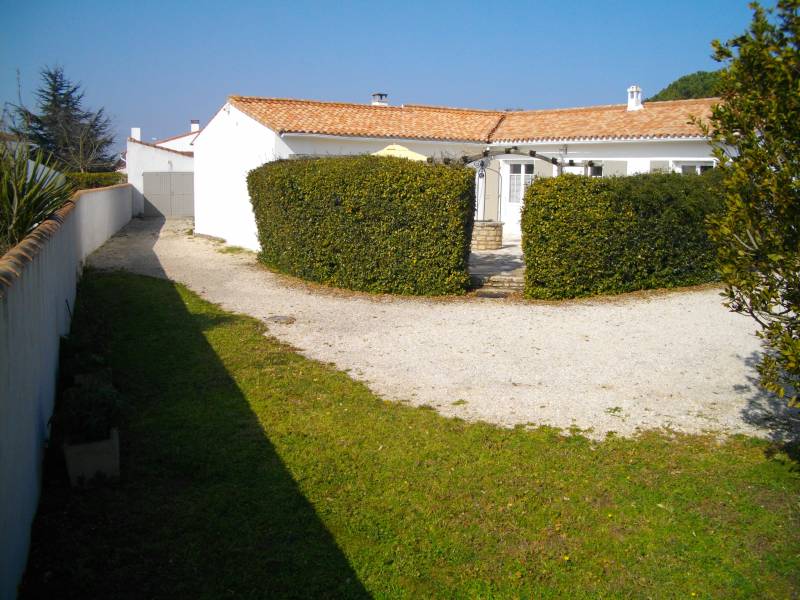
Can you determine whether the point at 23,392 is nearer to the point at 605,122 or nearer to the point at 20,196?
the point at 20,196

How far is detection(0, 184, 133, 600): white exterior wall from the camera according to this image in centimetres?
377

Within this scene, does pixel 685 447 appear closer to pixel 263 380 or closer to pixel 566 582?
pixel 566 582

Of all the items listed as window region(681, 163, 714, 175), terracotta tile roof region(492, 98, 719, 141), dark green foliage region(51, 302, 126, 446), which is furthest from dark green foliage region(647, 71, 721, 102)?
dark green foliage region(51, 302, 126, 446)

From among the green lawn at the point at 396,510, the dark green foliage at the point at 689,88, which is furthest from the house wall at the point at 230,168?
the dark green foliage at the point at 689,88

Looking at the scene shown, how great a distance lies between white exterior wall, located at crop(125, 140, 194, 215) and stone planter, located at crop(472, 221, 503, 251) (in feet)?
65.8

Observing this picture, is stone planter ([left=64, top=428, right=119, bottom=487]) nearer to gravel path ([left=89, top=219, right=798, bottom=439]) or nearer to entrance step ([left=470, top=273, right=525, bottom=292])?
gravel path ([left=89, top=219, right=798, bottom=439])

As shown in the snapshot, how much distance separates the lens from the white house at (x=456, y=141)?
20.4 m

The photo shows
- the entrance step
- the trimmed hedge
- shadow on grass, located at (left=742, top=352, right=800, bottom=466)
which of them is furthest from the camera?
the trimmed hedge

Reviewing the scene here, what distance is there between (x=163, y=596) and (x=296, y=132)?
16.9m

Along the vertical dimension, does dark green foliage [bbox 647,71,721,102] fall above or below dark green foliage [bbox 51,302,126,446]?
above

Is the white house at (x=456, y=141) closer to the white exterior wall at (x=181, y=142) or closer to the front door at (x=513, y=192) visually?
the front door at (x=513, y=192)

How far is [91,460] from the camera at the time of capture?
538 centimetres

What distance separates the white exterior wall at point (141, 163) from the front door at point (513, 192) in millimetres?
17649

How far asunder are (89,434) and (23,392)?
0.90 metres
